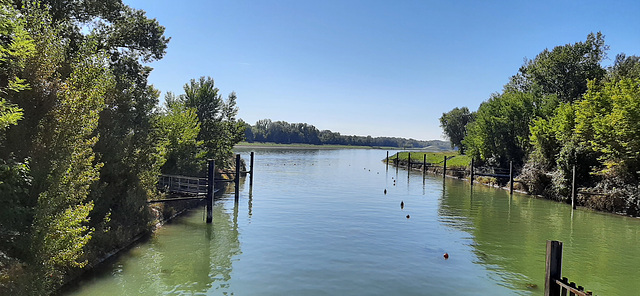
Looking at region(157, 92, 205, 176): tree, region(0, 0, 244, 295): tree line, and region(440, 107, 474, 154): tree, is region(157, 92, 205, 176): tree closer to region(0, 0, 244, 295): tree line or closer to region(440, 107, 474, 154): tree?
region(0, 0, 244, 295): tree line

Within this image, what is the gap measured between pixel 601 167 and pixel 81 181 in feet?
135

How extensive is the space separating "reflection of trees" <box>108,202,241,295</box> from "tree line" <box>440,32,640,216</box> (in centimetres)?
3177

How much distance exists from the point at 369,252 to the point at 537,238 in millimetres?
11910

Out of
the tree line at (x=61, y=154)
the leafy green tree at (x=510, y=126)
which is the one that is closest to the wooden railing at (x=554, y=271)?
the tree line at (x=61, y=154)

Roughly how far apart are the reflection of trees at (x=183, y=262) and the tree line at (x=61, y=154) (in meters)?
1.63

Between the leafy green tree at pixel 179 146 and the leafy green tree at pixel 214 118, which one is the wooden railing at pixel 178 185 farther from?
the leafy green tree at pixel 214 118

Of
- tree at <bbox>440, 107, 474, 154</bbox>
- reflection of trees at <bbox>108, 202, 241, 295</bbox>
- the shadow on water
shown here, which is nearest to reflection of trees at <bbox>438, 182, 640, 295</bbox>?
reflection of trees at <bbox>108, 202, 241, 295</bbox>

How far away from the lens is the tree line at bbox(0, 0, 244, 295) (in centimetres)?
1075

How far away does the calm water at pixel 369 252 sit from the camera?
14523 mm

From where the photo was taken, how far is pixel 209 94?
168 ft

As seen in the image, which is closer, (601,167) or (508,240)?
(508,240)

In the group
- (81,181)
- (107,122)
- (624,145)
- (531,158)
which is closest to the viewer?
(81,181)

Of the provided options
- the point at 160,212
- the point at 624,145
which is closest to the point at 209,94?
the point at 160,212

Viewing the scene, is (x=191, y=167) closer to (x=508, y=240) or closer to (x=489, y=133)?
(x=508, y=240)
